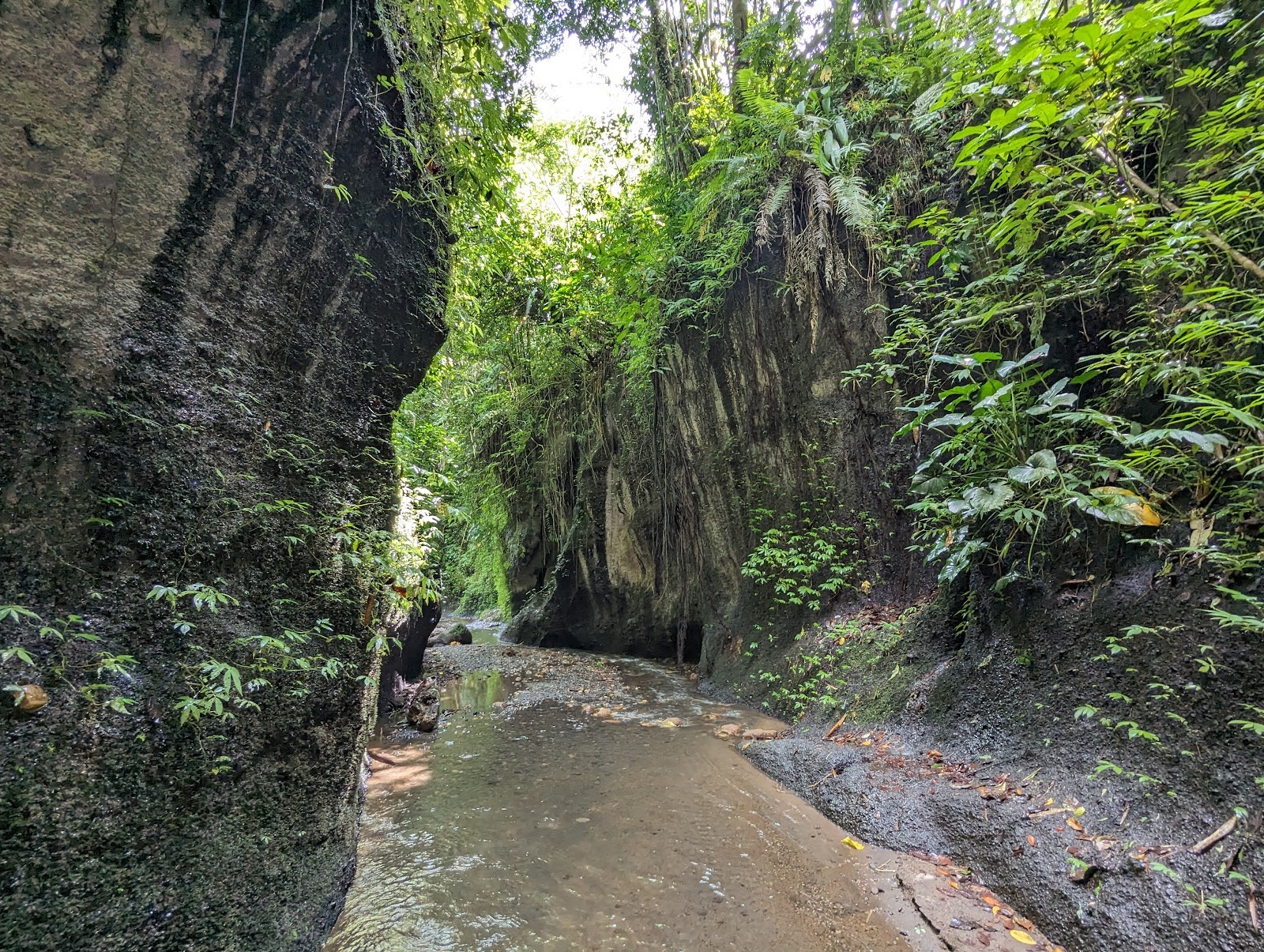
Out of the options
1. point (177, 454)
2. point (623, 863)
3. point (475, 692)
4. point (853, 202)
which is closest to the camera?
point (177, 454)

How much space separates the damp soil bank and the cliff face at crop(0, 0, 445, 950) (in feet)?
Result: 2.03

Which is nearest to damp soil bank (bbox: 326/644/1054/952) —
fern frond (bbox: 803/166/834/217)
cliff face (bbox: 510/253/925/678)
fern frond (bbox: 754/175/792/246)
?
cliff face (bbox: 510/253/925/678)

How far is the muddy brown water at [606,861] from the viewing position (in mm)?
2273

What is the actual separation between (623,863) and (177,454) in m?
2.91

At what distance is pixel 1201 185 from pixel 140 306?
4657mm

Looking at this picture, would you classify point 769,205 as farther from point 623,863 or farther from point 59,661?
point 59,661

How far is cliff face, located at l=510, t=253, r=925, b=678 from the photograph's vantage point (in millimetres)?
5750

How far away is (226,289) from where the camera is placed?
2.23 metres

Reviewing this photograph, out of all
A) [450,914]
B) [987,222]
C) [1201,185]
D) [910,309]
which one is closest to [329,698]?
[450,914]

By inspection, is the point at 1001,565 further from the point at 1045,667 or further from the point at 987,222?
the point at 987,222

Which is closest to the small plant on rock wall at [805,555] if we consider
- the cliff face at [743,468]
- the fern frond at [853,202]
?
the cliff face at [743,468]

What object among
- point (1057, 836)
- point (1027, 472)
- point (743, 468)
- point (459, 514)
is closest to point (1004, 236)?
point (1027, 472)

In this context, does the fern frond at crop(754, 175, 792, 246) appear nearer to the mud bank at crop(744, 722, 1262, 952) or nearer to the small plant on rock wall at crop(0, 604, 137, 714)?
the mud bank at crop(744, 722, 1262, 952)

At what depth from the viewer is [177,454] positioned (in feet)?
6.43
